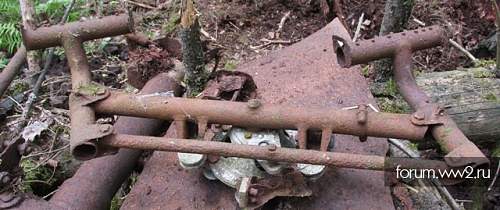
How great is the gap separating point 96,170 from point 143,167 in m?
0.20

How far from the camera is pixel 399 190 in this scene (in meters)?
1.86

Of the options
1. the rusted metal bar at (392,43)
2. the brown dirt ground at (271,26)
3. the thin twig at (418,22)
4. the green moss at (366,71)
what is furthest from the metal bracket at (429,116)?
the thin twig at (418,22)

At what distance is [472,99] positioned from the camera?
2.40 m

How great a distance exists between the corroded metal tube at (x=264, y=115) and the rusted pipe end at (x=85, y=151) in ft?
0.67

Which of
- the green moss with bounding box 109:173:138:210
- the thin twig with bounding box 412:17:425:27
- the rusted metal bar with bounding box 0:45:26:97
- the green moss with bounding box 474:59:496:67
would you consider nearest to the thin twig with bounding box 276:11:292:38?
the thin twig with bounding box 412:17:425:27

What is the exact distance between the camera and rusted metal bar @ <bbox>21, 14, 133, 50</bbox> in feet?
5.94

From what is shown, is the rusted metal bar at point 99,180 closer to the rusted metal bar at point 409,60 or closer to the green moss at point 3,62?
the rusted metal bar at point 409,60

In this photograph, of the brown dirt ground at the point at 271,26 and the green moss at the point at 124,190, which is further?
the brown dirt ground at the point at 271,26

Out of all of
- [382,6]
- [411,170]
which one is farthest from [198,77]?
[382,6]

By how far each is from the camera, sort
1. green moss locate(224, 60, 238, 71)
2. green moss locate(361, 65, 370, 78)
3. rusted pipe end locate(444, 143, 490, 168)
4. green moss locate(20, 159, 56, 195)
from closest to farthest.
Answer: rusted pipe end locate(444, 143, 490, 168) < green moss locate(20, 159, 56, 195) < green moss locate(361, 65, 370, 78) < green moss locate(224, 60, 238, 71)

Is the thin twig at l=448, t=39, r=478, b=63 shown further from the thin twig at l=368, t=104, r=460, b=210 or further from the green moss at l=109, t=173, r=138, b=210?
the green moss at l=109, t=173, r=138, b=210

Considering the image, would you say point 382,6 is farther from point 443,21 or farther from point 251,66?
point 251,66

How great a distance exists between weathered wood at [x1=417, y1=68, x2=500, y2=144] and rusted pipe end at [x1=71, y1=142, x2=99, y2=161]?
1.52 m

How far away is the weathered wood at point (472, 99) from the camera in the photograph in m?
2.35
